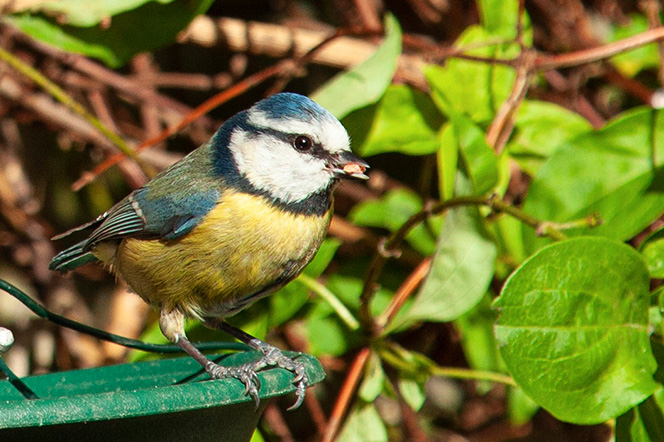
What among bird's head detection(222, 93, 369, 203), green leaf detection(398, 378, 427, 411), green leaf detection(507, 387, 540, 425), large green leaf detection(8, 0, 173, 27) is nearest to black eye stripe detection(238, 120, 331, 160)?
bird's head detection(222, 93, 369, 203)

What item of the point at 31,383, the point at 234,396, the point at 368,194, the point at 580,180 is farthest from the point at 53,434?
the point at 368,194

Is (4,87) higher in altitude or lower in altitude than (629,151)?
higher

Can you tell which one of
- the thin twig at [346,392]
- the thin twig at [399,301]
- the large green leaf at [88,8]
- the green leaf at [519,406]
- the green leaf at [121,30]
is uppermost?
the large green leaf at [88,8]

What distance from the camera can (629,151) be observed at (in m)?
1.70

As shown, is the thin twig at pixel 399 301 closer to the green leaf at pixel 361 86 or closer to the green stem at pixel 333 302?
the green stem at pixel 333 302

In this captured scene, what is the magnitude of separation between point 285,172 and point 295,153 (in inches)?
1.6

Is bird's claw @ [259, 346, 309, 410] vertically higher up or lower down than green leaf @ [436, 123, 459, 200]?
lower down

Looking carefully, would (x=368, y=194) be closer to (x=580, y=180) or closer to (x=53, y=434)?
(x=580, y=180)

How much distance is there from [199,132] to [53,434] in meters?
1.54

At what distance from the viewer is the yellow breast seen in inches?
55.3

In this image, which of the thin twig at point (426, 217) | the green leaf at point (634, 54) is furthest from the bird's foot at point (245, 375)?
the green leaf at point (634, 54)

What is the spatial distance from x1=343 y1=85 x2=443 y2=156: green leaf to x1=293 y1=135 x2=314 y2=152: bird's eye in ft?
1.45

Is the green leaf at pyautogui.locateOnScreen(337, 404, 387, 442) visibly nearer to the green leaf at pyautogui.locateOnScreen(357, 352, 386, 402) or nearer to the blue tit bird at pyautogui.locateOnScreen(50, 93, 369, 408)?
the green leaf at pyautogui.locateOnScreen(357, 352, 386, 402)

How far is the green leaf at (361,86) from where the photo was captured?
5.90 feet
